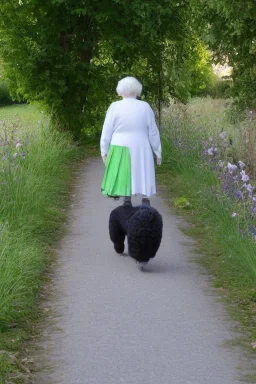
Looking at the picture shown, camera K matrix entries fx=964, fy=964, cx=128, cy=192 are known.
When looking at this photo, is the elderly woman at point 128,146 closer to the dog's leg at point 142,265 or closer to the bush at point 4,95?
the dog's leg at point 142,265

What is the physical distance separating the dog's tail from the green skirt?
1.92 ft

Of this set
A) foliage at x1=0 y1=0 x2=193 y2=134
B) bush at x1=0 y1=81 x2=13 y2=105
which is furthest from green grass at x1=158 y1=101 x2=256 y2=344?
bush at x1=0 y1=81 x2=13 y2=105

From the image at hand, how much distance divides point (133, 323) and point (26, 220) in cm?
453

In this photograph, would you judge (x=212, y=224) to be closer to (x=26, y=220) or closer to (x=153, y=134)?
(x=153, y=134)

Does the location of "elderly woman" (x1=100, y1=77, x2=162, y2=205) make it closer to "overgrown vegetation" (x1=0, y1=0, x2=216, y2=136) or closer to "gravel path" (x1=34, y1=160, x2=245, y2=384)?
"gravel path" (x1=34, y1=160, x2=245, y2=384)

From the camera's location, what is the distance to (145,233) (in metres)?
9.62

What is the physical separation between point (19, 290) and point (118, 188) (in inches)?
86.1

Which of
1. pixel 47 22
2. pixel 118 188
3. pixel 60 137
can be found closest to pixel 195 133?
pixel 60 137

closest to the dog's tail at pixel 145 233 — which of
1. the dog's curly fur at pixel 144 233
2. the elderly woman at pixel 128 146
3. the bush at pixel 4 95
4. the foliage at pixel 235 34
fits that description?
the dog's curly fur at pixel 144 233

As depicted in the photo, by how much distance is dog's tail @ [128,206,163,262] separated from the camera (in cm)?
962

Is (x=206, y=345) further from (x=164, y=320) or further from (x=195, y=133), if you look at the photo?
(x=195, y=133)

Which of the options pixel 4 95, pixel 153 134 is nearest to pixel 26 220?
pixel 153 134

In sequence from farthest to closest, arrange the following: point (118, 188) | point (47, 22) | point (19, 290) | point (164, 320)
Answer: point (47, 22) → point (118, 188) → point (19, 290) → point (164, 320)

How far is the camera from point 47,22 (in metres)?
22.6
